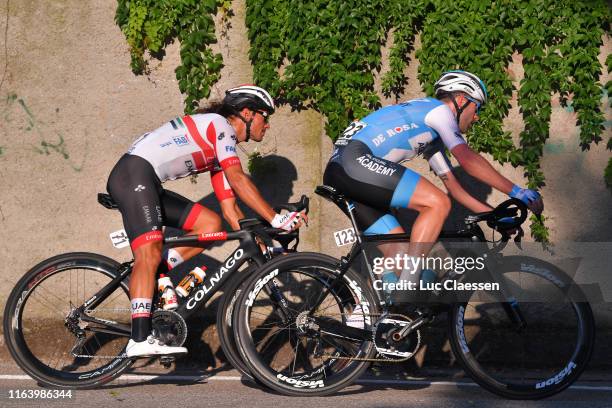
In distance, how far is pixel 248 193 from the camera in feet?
22.4

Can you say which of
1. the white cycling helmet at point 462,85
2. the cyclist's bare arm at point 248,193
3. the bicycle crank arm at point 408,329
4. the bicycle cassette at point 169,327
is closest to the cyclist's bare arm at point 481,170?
the white cycling helmet at point 462,85

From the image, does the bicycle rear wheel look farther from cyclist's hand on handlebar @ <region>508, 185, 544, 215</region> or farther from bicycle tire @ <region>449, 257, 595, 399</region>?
cyclist's hand on handlebar @ <region>508, 185, 544, 215</region>

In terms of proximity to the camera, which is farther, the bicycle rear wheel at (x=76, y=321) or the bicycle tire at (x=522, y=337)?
the bicycle rear wheel at (x=76, y=321)

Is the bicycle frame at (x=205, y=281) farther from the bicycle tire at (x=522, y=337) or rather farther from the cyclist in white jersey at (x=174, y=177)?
the bicycle tire at (x=522, y=337)

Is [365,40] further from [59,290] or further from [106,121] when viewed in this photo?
[59,290]

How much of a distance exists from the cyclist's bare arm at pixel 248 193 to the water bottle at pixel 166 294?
0.79 metres

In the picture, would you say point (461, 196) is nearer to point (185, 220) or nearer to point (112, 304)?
point (185, 220)

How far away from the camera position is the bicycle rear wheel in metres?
6.87

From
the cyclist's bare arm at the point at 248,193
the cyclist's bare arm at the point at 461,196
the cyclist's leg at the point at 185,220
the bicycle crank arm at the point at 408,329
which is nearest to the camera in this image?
the bicycle crank arm at the point at 408,329

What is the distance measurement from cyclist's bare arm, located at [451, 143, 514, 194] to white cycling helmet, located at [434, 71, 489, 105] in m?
0.46

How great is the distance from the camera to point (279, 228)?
6.76 m

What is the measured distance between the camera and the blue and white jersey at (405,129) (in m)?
6.85

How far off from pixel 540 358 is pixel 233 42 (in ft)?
12.0

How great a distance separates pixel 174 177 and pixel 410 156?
5.50ft
